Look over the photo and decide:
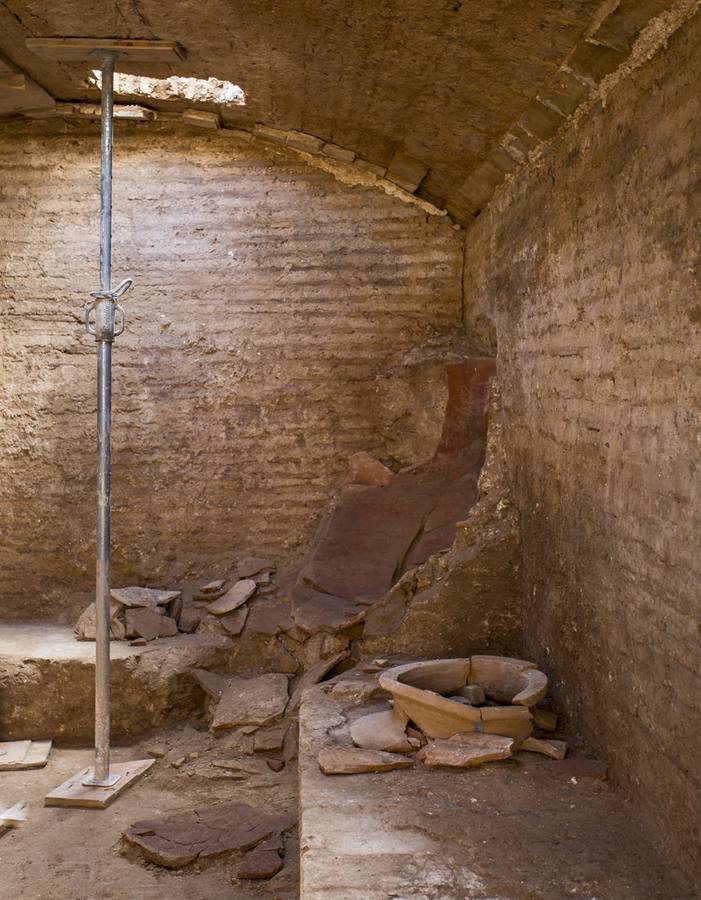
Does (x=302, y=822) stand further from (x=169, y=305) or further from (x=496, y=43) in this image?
(x=169, y=305)

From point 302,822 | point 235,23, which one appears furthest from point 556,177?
point 302,822

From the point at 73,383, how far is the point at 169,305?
0.88m

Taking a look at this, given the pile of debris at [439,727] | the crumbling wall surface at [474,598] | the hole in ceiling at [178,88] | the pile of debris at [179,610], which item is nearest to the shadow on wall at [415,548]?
the crumbling wall surface at [474,598]

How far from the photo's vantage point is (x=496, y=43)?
12.1ft

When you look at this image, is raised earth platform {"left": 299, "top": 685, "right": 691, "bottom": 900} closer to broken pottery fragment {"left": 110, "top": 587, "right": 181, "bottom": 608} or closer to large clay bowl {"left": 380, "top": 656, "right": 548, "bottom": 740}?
large clay bowl {"left": 380, "top": 656, "right": 548, "bottom": 740}

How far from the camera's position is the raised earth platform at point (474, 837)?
9.27 ft

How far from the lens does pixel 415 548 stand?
577 centimetres

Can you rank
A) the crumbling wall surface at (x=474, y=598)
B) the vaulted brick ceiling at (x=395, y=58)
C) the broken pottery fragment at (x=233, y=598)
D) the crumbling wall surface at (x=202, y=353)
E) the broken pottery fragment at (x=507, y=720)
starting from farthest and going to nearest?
the crumbling wall surface at (x=202, y=353) < the broken pottery fragment at (x=233, y=598) < the crumbling wall surface at (x=474, y=598) < the broken pottery fragment at (x=507, y=720) < the vaulted brick ceiling at (x=395, y=58)

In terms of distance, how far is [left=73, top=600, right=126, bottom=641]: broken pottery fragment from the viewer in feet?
19.4

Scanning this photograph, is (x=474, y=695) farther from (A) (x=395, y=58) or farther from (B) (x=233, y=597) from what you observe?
(A) (x=395, y=58)

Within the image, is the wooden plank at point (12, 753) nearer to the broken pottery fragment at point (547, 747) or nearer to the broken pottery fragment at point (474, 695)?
the broken pottery fragment at point (474, 695)

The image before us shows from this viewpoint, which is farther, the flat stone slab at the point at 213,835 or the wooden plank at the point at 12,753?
the wooden plank at the point at 12,753

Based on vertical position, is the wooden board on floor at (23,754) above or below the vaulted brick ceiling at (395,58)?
below

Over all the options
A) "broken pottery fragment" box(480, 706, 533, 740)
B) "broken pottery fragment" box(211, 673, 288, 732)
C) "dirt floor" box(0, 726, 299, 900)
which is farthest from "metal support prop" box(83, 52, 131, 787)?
"broken pottery fragment" box(480, 706, 533, 740)
